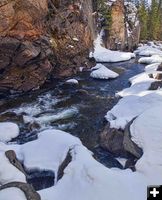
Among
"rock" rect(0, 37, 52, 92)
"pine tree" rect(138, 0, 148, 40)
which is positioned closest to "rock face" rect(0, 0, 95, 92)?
"rock" rect(0, 37, 52, 92)

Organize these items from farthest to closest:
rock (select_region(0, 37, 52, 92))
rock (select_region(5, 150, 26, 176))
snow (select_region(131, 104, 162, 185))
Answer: rock (select_region(0, 37, 52, 92))
rock (select_region(5, 150, 26, 176))
snow (select_region(131, 104, 162, 185))

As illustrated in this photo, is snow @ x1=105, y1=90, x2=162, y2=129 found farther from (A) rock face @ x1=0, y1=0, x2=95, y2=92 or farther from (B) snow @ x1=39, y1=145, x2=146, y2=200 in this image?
(A) rock face @ x1=0, y1=0, x2=95, y2=92

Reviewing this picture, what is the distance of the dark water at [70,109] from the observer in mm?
18906

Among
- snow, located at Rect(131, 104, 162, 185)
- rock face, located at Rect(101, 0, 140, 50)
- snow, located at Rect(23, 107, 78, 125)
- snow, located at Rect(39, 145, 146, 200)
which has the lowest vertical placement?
snow, located at Rect(23, 107, 78, 125)

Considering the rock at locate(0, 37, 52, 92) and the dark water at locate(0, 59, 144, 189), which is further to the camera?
the rock at locate(0, 37, 52, 92)

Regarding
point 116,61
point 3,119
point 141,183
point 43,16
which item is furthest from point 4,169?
point 116,61

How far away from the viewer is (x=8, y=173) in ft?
41.5

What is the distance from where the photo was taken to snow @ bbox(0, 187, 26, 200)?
32.8 ft

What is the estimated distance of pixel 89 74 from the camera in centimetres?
3412

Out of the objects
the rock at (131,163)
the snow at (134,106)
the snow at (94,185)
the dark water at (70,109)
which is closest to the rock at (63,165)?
the snow at (94,185)

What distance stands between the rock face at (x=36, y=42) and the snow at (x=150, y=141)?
45.2 feet

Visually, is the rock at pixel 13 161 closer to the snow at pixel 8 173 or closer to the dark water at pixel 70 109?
the snow at pixel 8 173

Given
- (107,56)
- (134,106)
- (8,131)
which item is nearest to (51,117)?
(8,131)

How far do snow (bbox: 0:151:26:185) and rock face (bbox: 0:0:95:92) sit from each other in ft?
46.4
